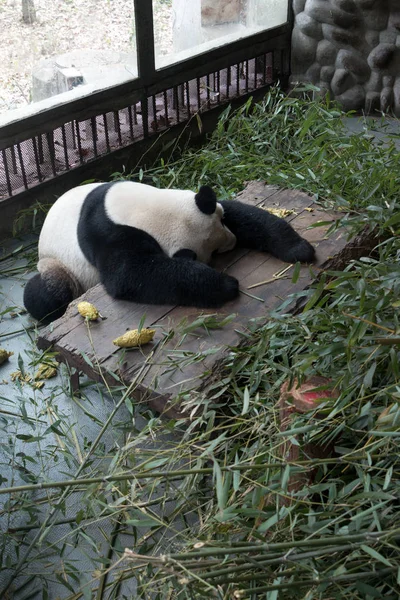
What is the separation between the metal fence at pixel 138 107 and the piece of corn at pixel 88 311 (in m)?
1.20

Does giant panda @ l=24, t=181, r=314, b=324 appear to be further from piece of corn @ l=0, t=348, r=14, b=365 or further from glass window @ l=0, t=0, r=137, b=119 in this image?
glass window @ l=0, t=0, r=137, b=119

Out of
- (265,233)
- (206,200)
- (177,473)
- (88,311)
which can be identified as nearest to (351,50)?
(265,233)

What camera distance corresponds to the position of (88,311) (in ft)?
8.57

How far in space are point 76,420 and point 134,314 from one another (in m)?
0.42

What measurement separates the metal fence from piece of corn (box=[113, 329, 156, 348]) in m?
1.49

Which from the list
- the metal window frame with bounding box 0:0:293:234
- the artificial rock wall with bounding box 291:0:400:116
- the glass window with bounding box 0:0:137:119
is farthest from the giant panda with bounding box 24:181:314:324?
the artificial rock wall with bounding box 291:0:400:116

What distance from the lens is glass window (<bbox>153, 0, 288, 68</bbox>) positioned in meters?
3.97

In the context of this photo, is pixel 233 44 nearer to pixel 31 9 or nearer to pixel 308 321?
pixel 31 9

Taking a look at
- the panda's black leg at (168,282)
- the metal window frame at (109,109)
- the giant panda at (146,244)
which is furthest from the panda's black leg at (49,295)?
the metal window frame at (109,109)

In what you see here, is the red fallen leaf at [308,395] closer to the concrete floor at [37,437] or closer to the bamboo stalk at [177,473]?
the bamboo stalk at [177,473]

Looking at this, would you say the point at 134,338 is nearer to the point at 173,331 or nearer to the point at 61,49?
the point at 173,331

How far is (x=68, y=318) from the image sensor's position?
264 cm

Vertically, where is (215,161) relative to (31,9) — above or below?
below

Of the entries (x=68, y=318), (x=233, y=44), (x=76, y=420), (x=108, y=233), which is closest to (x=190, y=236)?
(x=108, y=233)
